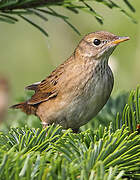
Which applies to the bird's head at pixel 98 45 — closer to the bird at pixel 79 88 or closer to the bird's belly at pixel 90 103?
the bird at pixel 79 88

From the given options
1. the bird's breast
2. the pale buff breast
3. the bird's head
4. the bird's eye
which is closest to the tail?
the pale buff breast

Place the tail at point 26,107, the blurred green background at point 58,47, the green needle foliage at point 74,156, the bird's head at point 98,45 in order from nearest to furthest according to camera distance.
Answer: the green needle foliage at point 74,156
the bird's head at point 98,45
the tail at point 26,107
the blurred green background at point 58,47

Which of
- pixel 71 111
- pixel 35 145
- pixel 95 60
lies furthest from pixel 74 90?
pixel 35 145

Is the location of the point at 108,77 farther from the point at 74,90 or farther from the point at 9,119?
the point at 9,119

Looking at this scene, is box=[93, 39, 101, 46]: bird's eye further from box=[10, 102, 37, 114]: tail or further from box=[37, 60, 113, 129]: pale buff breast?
box=[10, 102, 37, 114]: tail

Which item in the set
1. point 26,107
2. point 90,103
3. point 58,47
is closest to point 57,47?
point 58,47

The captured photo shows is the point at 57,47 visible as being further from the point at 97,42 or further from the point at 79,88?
the point at 79,88

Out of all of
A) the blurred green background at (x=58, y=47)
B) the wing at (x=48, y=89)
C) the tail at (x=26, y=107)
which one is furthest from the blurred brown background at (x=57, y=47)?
the wing at (x=48, y=89)
